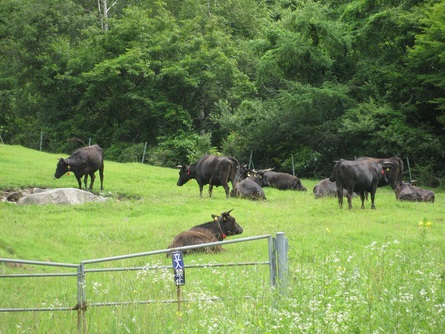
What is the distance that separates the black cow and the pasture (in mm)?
1287

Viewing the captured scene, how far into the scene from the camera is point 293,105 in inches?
1601

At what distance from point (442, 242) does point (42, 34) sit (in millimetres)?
45547

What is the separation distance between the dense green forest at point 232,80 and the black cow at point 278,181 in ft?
24.0

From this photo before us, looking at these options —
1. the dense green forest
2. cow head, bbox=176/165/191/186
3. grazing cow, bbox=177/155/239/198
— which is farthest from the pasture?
the dense green forest

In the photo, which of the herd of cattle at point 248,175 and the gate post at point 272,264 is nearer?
the gate post at point 272,264

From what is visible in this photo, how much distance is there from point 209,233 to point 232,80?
37339mm

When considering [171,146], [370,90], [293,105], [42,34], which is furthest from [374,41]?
[42,34]

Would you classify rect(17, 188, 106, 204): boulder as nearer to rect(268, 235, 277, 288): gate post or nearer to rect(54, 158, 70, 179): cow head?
rect(54, 158, 70, 179): cow head

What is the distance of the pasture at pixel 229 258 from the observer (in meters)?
7.41

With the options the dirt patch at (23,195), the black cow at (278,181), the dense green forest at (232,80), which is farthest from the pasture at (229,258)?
the dense green forest at (232,80)

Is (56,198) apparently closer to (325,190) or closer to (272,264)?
(325,190)

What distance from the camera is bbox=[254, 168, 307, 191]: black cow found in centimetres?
3294

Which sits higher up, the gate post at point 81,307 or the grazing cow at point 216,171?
the grazing cow at point 216,171

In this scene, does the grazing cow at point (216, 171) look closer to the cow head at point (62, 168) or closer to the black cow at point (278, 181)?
the black cow at point (278, 181)
